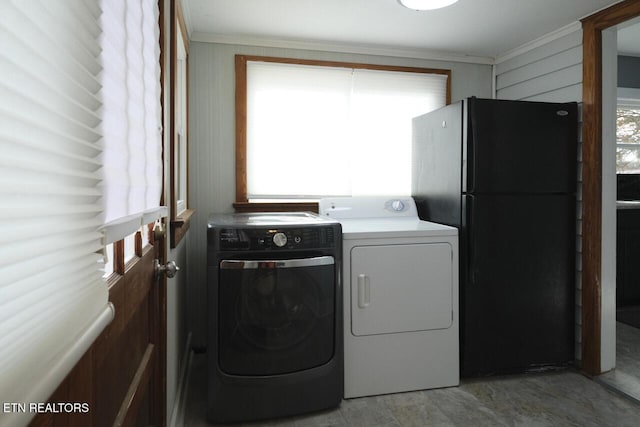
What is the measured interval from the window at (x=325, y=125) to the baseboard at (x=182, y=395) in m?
1.07

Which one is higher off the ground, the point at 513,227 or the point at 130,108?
the point at 130,108

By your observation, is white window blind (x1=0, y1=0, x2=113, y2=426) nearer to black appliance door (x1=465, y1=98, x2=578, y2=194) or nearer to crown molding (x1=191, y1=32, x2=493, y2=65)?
black appliance door (x1=465, y1=98, x2=578, y2=194)

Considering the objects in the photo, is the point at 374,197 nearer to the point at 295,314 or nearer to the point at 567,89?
the point at 295,314

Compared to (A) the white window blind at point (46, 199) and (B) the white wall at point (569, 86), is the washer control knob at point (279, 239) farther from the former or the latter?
(B) the white wall at point (569, 86)

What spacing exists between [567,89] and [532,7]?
599mm

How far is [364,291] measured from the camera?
2.16m

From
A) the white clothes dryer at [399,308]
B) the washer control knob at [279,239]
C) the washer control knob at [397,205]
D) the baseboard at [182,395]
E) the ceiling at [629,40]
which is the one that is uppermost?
the ceiling at [629,40]

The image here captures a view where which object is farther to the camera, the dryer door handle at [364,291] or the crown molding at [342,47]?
the crown molding at [342,47]

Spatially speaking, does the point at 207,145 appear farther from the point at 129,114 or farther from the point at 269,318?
the point at 129,114

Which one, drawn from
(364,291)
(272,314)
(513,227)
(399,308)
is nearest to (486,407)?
(399,308)

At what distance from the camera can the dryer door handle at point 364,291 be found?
216 cm

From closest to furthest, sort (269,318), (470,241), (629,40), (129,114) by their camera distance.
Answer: (129,114) → (269,318) → (470,241) → (629,40)

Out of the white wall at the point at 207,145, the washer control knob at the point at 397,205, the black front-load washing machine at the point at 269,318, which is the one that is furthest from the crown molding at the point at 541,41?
the black front-load washing machine at the point at 269,318

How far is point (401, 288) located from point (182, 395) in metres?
1.30
